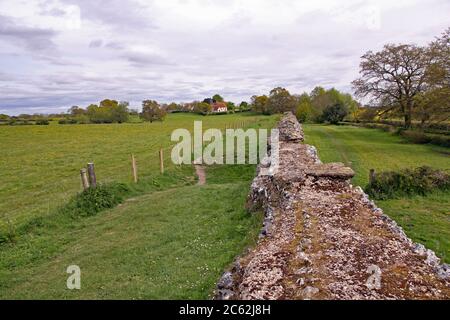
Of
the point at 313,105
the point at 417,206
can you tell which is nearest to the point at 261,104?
the point at 313,105

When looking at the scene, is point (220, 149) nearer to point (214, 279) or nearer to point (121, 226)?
point (121, 226)

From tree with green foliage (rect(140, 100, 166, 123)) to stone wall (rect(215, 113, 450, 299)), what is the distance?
8574 centimetres

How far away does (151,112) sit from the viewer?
296 feet

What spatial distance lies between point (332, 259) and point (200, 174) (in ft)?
46.2

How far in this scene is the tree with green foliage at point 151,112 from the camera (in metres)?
90.2

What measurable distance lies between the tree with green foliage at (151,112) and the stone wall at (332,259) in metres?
85.7

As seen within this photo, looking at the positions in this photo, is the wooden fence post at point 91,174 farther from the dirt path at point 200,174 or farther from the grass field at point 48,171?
the dirt path at point 200,174

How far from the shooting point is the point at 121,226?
1047 centimetres

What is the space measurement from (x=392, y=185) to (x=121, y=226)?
10790mm

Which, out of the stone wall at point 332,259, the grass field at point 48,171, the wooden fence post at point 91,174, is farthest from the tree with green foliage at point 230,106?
the stone wall at point 332,259
